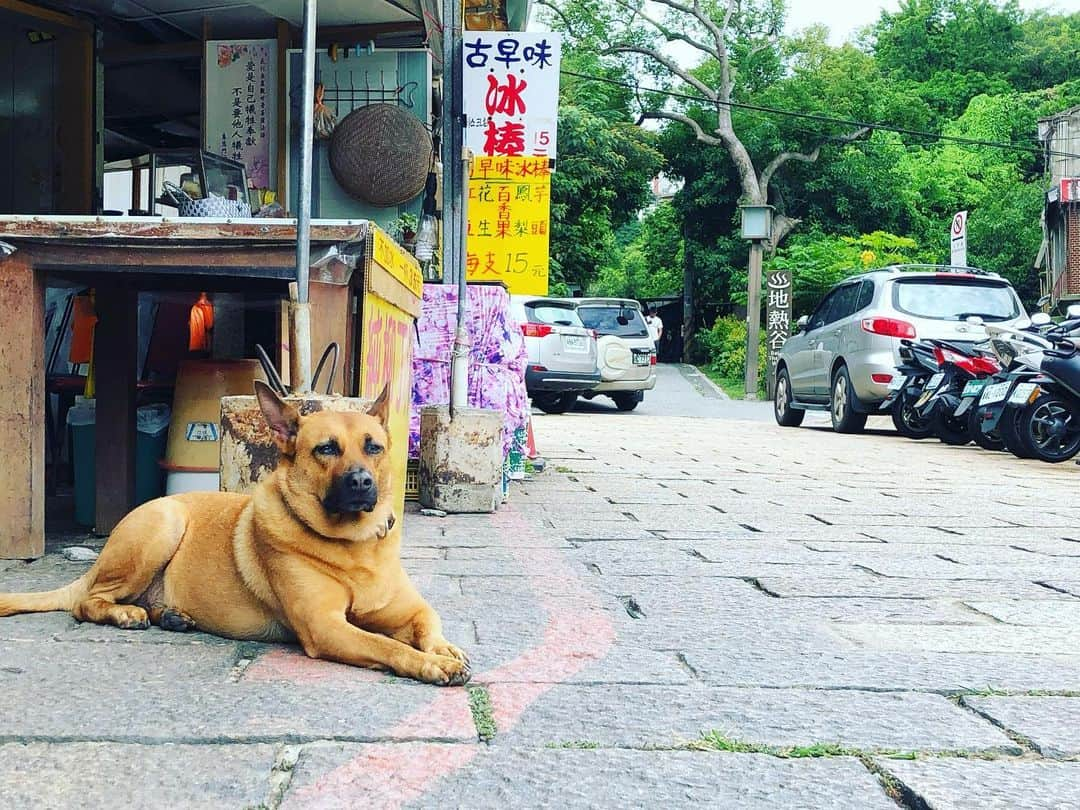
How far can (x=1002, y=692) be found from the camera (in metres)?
2.87

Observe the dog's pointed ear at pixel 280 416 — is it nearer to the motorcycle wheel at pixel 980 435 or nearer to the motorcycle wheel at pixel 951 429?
the motorcycle wheel at pixel 980 435

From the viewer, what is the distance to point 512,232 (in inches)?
333

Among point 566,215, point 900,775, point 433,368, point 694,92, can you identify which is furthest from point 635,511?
point 694,92

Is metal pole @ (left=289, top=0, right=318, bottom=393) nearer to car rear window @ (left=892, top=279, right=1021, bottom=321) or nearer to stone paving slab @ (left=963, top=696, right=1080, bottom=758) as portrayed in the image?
stone paving slab @ (left=963, top=696, right=1080, bottom=758)

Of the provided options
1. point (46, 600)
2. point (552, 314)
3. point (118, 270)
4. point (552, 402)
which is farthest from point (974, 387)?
point (46, 600)

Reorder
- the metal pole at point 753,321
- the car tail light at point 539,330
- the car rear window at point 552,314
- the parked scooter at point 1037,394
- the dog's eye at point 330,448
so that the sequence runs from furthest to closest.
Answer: the metal pole at point 753,321 → the car rear window at point 552,314 → the car tail light at point 539,330 → the parked scooter at point 1037,394 → the dog's eye at point 330,448

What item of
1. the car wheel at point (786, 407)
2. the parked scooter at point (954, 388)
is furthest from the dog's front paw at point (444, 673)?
the car wheel at point (786, 407)

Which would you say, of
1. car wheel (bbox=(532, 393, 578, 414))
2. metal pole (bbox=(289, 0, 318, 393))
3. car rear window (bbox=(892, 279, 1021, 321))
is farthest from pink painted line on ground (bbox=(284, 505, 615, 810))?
car wheel (bbox=(532, 393, 578, 414))

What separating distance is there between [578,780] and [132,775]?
843 mm

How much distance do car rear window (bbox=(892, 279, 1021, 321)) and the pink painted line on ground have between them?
895 centimetres

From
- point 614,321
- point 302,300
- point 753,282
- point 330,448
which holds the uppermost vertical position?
point 753,282

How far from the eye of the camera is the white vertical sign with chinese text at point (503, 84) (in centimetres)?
692

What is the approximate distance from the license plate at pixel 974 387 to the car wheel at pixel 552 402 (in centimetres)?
737

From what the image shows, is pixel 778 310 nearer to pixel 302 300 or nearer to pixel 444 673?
pixel 302 300
